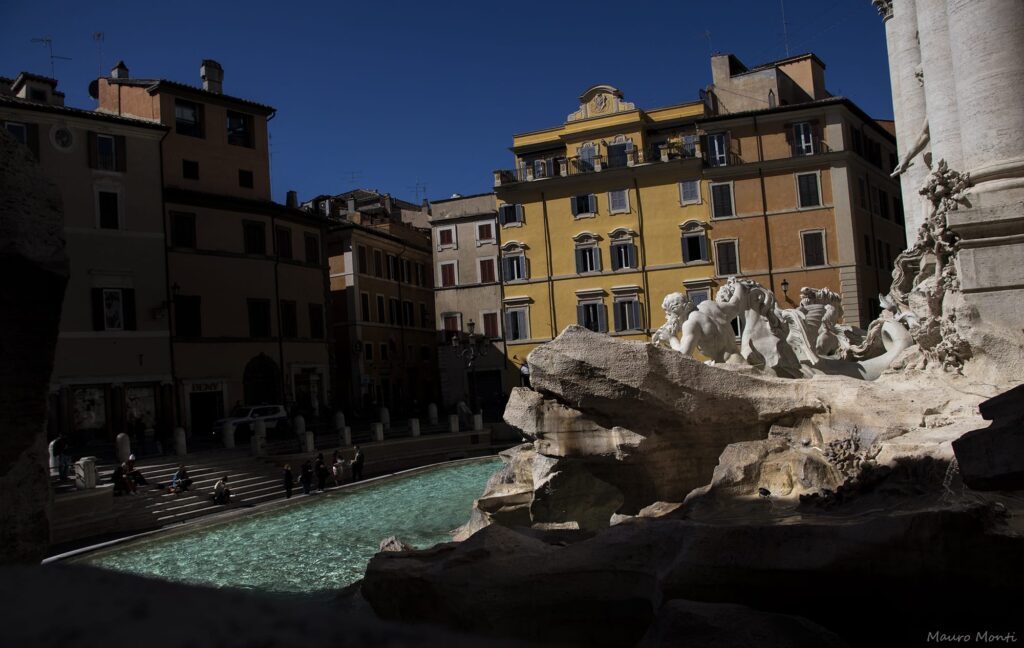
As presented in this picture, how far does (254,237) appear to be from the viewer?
109 feet

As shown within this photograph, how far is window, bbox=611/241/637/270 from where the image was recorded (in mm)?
37031

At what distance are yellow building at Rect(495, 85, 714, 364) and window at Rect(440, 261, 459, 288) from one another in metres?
4.25

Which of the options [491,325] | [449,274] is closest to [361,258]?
[449,274]

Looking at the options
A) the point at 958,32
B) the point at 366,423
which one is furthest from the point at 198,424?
the point at 958,32

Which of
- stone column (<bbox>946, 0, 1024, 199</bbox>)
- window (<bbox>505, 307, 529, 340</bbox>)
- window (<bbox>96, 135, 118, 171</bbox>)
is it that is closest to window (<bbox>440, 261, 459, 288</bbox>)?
window (<bbox>505, 307, 529, 340</bbox>)

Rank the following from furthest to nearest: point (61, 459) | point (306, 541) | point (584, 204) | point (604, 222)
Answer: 1. point (584, 204)
2. point (604, 222)
3. point (61, 459)
4. point (306, 541)

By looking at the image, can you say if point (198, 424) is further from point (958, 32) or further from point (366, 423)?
point (958, 32)

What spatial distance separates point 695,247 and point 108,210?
23.8 m

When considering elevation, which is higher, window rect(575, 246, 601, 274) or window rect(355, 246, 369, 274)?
window rect(355, 246, 369, 274)

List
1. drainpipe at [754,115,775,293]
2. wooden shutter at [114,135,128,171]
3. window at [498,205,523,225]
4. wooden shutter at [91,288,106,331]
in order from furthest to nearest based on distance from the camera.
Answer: window at [498,205,523,225] < drainpipe at [754,115,775,293] < wooden shutter at [114,135,128,171] < wooden shutter at [91,288,106,331]

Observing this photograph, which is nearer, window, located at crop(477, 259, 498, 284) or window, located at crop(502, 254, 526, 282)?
window, located at crop(502, 254, 526, 282)

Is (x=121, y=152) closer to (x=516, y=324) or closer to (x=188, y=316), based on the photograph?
(x=188, y=316)

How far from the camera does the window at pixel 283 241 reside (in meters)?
34.2

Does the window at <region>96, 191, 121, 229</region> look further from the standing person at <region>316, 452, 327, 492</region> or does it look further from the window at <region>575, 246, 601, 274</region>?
the window at <region>575, 246, 601, 274</region>
